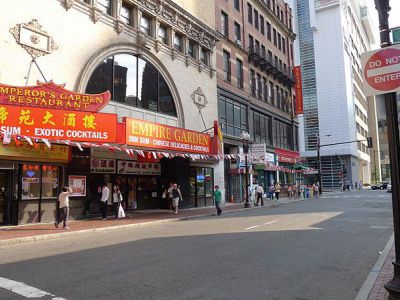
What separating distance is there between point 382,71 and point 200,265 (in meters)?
5.24

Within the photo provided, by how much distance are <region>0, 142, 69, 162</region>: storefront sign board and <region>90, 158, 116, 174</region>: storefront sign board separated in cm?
232

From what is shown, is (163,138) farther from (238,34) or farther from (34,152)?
(238,34)

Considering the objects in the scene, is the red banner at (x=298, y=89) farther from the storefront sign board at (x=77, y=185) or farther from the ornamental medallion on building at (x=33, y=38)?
the ornamental medallion on building at (x=33, y=38)

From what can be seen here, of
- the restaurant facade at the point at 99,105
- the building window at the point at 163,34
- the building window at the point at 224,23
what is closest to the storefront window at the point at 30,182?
the restaurant facade at the point at 99,105

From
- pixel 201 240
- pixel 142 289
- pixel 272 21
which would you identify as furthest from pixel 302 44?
pixel 142 289

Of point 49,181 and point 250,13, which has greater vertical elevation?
point 250,13

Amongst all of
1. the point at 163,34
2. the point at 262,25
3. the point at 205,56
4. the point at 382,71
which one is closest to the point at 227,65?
the point at 205,56

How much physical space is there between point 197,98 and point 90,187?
11874 millimetres

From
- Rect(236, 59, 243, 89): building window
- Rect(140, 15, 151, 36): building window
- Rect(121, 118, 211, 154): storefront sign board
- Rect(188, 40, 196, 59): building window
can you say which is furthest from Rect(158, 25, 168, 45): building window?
Rect(236, 59, 243, 89): building window

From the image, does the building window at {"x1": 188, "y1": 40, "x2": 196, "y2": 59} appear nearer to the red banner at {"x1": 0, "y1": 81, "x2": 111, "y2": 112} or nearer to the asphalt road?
the red banner at {"x1": 0, "y1": 81, "x2": 111, "y2": 112}

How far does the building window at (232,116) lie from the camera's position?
110 ft

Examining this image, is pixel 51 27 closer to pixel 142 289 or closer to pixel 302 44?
pixel 142 289

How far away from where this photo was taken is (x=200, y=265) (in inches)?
336

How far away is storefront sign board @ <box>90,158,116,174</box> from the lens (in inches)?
814
